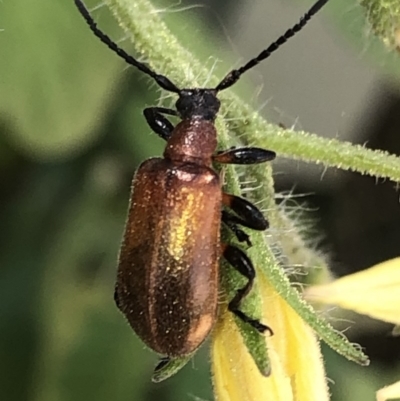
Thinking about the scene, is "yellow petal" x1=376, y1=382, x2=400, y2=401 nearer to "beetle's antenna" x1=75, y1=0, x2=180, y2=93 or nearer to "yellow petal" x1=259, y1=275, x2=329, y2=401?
"yellow petal" x1=259, y1=275, x2=329, y2=401

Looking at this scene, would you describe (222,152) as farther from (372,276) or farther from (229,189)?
(372,276)

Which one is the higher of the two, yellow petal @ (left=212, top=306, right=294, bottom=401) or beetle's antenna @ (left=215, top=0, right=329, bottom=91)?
beetle's antenna @ (left=215, top=0, right=329, bottom=91)

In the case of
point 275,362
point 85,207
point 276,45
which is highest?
point 276,45

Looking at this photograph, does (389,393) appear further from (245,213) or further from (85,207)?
(85,207)

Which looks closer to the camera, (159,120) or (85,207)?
(159,120)

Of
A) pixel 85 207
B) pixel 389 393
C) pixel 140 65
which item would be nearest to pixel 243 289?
pixel 389 393

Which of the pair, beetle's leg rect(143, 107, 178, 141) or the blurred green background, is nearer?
beetle's leg rect(143, 107, 178, 141)

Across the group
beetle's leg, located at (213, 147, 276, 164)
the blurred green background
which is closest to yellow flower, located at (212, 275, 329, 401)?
beetle's leg, located at (213, 147, 276, 164)
